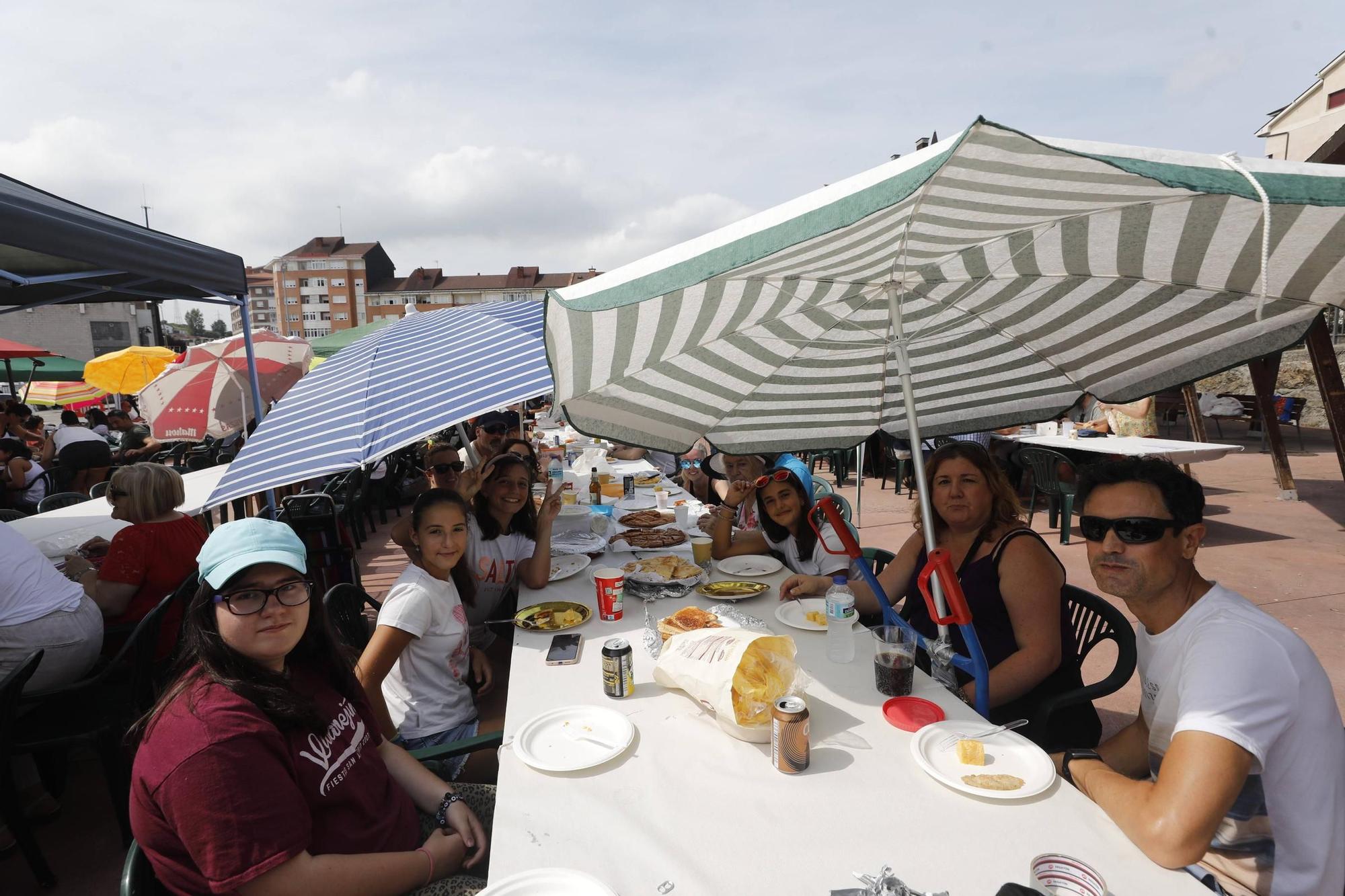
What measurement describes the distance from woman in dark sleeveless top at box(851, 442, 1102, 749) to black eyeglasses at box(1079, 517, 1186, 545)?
0.60 m

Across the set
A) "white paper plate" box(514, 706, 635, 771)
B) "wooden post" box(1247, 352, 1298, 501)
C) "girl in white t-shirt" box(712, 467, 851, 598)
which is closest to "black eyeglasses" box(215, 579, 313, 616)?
"white paper plate" box(514, 706, 635, 771)

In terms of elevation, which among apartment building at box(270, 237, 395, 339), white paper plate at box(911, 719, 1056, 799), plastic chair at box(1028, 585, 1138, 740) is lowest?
plastic chair at box(1028, 585, 1138, 740)

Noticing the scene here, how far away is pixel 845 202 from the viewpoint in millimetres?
1395

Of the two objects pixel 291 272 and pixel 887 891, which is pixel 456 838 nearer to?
pixel 887 891

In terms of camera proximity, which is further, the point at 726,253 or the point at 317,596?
the point at 317,596

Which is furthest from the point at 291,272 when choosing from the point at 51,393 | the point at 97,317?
the point at 51,393

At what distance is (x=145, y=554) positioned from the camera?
3484mm

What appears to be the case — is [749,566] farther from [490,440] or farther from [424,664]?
[490,440]

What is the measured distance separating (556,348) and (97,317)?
55946 millimetres

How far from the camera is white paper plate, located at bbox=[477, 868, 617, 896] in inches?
55.2

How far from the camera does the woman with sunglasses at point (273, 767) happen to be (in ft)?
4.66

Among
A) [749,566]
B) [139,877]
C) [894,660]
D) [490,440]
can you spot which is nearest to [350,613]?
[139,877]

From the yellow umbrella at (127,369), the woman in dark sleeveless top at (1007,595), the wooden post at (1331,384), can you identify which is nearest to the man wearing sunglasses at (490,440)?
the woman in dark sleeveless top at (1007,595)

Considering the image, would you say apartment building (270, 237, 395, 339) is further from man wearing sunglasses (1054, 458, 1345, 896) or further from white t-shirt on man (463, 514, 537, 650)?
man wearing sunglasses (1054, 458, 1345, 896)
